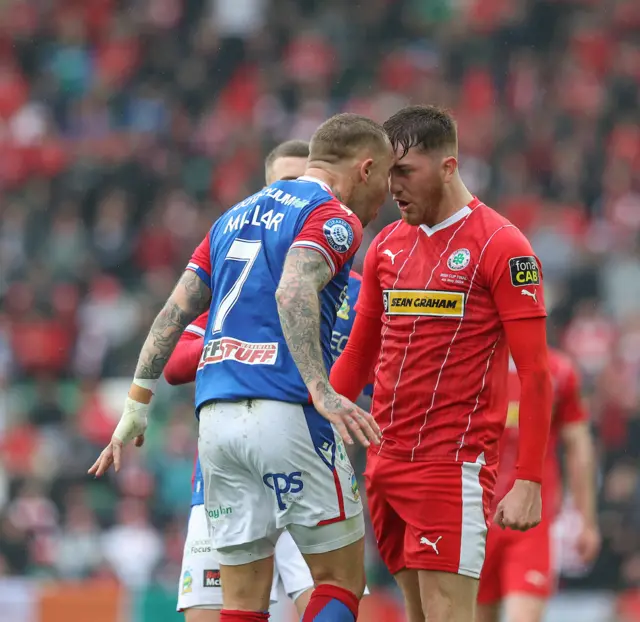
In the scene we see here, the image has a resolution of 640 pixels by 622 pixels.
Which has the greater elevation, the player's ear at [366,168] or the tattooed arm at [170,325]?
the player's ear at [366,168]

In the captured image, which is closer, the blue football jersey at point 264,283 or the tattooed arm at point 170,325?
the blue football jersey at point 264,283

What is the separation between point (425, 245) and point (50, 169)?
42.1 ft

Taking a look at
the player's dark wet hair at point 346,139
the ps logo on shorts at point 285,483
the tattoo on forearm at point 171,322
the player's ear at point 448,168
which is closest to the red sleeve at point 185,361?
the tattoo on forearm at point 171,322

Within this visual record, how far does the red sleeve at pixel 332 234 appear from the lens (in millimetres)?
4637

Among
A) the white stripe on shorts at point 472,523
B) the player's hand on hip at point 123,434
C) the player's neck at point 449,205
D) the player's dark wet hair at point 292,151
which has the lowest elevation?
the white stripe on shorts at point 472,523

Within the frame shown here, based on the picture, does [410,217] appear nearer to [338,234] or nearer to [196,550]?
[338,234]

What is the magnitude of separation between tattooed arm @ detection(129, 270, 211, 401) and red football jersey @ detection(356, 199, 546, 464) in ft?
2.63

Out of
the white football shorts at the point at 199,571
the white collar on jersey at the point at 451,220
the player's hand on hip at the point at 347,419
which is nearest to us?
the player's hand on hip at the point at 347,419

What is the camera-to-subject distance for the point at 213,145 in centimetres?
1767

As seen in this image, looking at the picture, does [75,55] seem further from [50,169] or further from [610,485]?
[610,485]

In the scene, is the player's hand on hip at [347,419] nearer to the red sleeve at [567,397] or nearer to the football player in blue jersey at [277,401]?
the football player in blue jersey at [277,401]

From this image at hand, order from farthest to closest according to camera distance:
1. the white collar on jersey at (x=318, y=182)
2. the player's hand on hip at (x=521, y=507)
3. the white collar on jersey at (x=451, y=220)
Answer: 1. the white collar on jersey at (x=451, y=220)
2. the white collar on jersey at (x=318, y=182)
3. the player's hand on hip at (x=521, y=507)

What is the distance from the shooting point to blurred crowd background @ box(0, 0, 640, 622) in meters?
12.1

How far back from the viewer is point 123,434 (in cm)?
505
